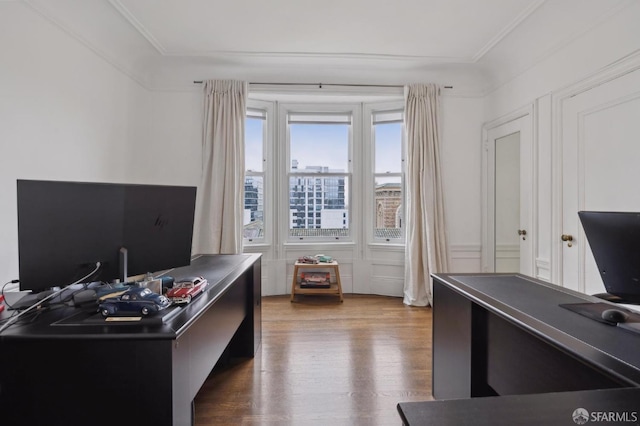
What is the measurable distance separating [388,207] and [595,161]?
82.4 inches

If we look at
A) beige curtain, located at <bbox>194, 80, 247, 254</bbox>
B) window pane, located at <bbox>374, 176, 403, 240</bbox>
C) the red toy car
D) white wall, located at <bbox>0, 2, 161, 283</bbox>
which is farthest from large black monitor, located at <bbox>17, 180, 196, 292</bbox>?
window pane, located at <bbox>374, 176, 403, 240</bbox>

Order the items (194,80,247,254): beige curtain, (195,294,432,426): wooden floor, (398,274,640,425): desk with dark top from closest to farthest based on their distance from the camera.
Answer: (398,274,640,425): desk with dark top < (195,294,432,426): wooden floor < (194,80,247,254): beige curtain

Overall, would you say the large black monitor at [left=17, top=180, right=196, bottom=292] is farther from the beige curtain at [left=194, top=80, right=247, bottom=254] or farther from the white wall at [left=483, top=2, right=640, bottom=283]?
the white wall at [left=483, top=2, right=640, bottom=283]

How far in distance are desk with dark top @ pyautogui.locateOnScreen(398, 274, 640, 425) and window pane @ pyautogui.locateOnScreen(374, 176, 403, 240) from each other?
211 centimetres

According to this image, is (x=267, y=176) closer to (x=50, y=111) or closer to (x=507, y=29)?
(x=50, y=111)

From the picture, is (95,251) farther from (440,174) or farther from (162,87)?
(440,174)

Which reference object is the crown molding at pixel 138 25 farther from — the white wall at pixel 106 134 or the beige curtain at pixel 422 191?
the beige curtain at pixel 422 191

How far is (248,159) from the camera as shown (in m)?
3.81

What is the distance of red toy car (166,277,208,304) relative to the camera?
124 cm

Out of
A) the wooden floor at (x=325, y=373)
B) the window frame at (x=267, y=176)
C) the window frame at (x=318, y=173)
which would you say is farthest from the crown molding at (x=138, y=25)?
the wooden floor at (x=325, y=373)

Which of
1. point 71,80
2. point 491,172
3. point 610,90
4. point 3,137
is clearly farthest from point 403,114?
point 3,137

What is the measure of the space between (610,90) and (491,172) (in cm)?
144

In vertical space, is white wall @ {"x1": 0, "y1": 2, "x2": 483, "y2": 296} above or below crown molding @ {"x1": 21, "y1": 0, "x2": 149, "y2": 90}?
below

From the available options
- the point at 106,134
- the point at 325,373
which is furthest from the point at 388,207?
the point at 106,134
